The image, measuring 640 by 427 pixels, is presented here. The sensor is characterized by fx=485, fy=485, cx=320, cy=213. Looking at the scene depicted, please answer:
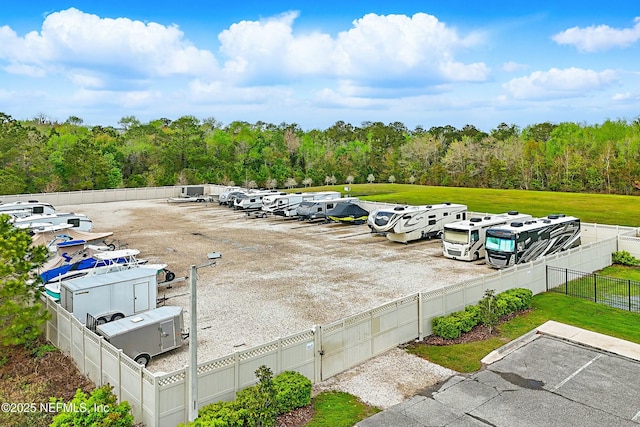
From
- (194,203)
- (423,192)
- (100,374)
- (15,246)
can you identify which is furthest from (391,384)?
(423,192)

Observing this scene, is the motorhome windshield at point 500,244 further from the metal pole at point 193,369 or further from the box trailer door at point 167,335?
the metal pole at point 193,369

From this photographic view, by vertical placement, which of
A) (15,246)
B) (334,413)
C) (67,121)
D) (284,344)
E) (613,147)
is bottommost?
(334,413)

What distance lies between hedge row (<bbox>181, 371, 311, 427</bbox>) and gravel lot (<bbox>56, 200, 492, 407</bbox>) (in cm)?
165

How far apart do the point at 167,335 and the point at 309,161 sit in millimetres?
74573

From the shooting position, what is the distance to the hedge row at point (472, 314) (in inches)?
595

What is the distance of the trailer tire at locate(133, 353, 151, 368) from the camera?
1283cm

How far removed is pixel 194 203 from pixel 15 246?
38.8 metres

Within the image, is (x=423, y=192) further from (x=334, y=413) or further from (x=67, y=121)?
(x=67, y=121)

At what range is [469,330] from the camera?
15531 mm

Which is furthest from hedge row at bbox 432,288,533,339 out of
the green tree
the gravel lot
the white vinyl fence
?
the green tree

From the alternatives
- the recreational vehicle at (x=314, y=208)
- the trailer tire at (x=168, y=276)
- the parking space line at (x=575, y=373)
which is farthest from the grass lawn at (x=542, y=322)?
the recreational vehicle at (x=314, y=208)

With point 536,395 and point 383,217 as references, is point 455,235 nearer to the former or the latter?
point 383,217

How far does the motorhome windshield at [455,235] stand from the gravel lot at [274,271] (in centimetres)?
111

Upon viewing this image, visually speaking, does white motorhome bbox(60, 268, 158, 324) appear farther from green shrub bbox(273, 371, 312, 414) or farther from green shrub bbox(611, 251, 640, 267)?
green shrub bbox(611, 251, 640, 267)
